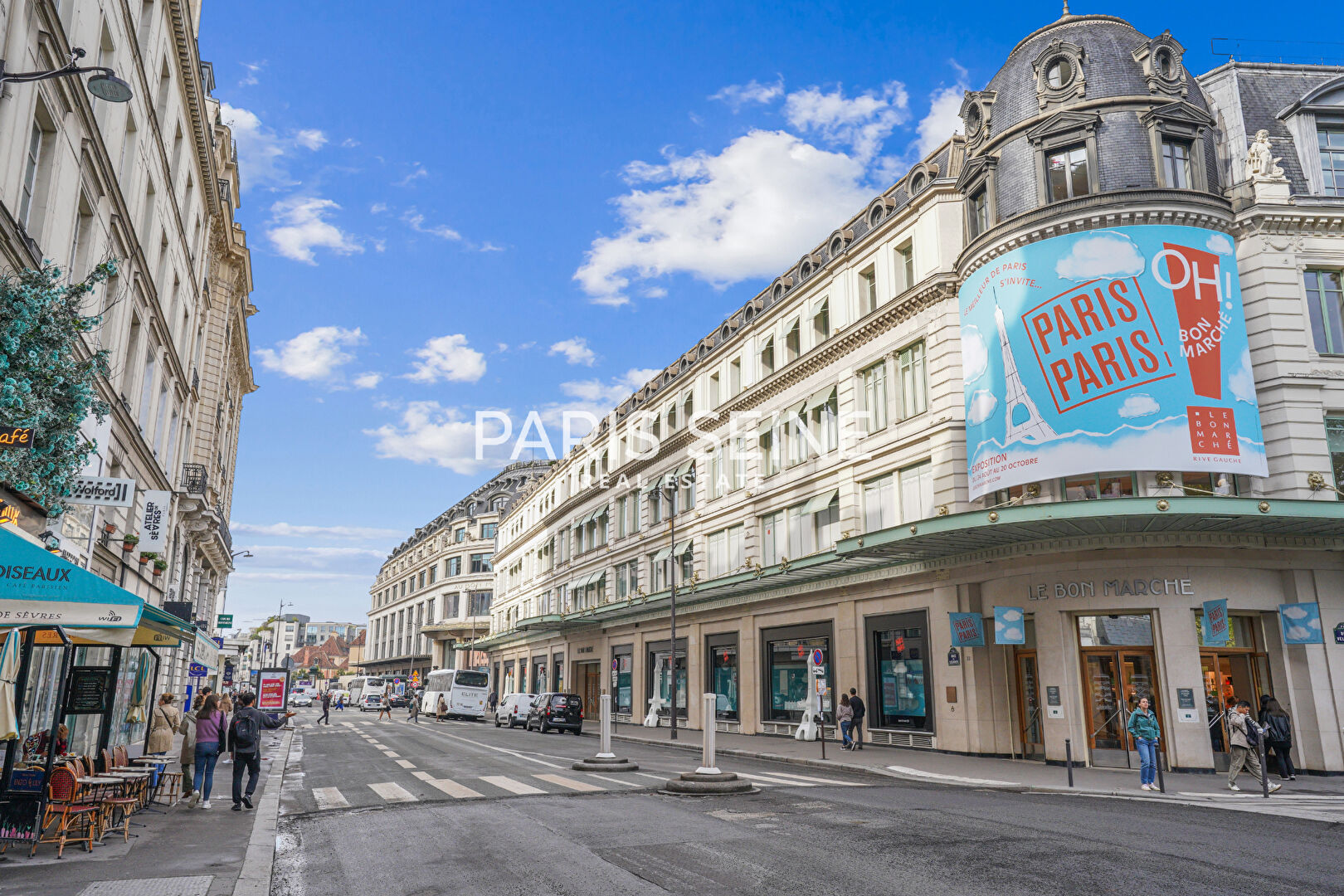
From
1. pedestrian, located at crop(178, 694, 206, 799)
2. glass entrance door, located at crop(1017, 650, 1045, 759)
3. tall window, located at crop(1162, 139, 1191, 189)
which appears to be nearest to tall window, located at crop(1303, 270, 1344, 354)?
tall window, located at crop(1162, 139, 1191, 189)

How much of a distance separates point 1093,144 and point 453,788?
858 inches

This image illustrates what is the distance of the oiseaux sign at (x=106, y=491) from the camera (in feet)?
48.5

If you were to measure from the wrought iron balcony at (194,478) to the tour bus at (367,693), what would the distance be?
4385cm

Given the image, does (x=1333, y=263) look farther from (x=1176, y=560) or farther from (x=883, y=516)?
(x=883, y=516)

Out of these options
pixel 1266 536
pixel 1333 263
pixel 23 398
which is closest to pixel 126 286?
pixel 23 398

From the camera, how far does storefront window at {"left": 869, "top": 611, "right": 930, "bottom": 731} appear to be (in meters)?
27.5

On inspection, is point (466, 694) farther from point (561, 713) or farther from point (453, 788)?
point (453, 788)

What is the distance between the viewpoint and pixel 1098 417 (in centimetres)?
2216

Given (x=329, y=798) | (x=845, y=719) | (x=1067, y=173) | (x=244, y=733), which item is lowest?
(x=329, y=798)

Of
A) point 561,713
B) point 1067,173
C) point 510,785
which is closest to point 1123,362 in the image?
point 1067,173

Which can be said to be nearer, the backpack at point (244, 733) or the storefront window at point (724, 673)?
the backpack at point (244, 733)

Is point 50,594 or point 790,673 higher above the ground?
point 50,594

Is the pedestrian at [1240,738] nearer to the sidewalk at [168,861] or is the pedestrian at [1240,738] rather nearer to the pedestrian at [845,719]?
the pedestrian at [845,719]

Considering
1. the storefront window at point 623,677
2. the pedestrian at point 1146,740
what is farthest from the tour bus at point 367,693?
the pedestrian at point 1146,740
